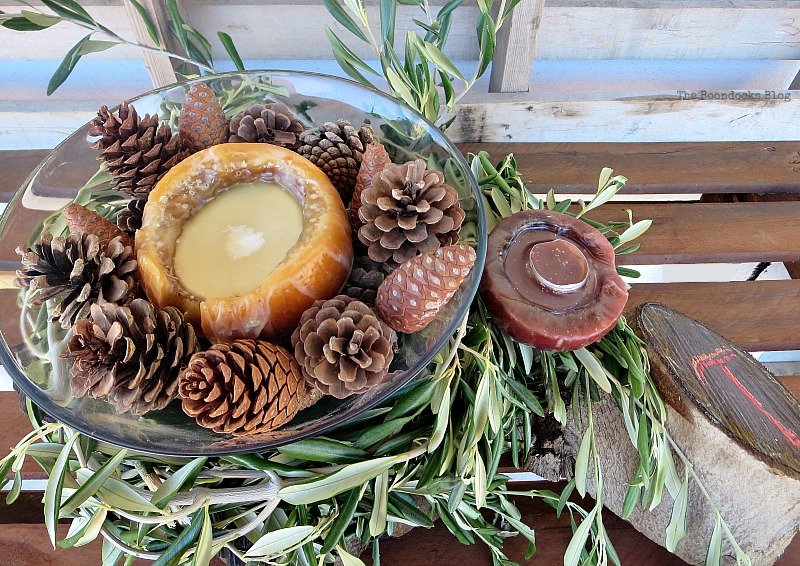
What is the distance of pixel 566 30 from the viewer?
0.97m

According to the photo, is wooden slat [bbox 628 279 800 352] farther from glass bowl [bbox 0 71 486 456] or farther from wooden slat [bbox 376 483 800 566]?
glass bowl [bbox 0 71 486 456]

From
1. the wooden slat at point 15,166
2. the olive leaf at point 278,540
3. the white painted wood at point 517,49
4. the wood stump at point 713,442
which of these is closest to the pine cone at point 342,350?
the olive leaf at point 278,540

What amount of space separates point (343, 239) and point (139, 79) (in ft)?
2.68

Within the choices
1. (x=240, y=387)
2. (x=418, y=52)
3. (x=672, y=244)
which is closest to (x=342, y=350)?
(x=240, y=387)

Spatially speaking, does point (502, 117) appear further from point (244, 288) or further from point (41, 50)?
point (41, 50)

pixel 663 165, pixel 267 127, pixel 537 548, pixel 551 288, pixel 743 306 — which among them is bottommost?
pixel 537 548

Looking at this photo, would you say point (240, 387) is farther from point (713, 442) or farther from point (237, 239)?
point (713, 442)

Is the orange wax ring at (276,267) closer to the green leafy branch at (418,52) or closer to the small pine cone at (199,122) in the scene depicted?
the small pine cone at (199,122)

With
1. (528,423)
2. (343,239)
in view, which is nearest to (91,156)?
(343,239)

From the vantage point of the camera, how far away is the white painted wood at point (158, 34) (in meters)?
0.83

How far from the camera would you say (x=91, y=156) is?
23.1 inches

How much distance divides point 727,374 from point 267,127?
54 cm

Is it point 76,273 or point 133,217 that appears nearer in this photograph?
point 76,273

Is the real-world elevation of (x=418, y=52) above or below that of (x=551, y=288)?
above
